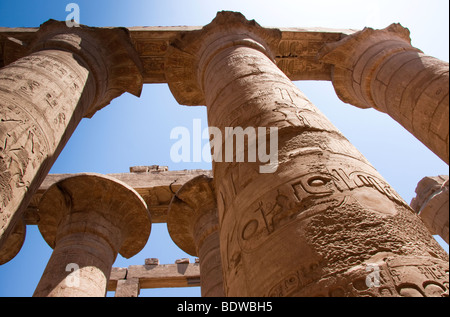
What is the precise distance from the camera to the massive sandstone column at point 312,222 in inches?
67.9

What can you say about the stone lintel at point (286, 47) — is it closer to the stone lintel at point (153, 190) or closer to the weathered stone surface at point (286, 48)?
the weathered stone surface at point (286, 48)

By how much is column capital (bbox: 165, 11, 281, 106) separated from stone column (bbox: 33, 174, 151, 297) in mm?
2607

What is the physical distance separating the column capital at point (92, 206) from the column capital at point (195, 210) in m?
0.69

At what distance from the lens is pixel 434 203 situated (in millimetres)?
8945

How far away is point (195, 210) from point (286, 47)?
461 centimetres

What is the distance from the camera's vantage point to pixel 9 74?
4480 mm

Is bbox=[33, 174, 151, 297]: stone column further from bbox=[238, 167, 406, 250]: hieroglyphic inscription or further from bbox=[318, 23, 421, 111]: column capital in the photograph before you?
bbox=[318, 23, 421, 111]: column capital

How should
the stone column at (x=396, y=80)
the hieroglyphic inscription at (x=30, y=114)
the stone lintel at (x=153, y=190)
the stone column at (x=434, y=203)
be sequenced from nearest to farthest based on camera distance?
the hieroglyphic inscription at (x=30, y=114)
the stone column at (x=396, y=80)
the stone column at (x=434, y=203)
the stone lintel at (x=153, y=190)

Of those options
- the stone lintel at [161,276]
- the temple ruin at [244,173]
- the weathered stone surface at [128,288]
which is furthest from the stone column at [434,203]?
the weathered stone surface at [128,288]

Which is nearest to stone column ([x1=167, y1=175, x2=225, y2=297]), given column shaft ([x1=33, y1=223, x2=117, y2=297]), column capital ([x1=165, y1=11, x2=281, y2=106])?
column shaft ([x1=33, y1=223, x2=117, y2=297])

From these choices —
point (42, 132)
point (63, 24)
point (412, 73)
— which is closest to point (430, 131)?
point (412, 73)

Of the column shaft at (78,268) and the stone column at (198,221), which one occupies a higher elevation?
the stone column at (198,221)

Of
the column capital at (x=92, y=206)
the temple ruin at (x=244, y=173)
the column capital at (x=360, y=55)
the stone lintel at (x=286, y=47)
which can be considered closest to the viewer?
the temple ruin at (x=244, y=173)

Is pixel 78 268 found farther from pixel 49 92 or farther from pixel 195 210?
pixel 49 92
